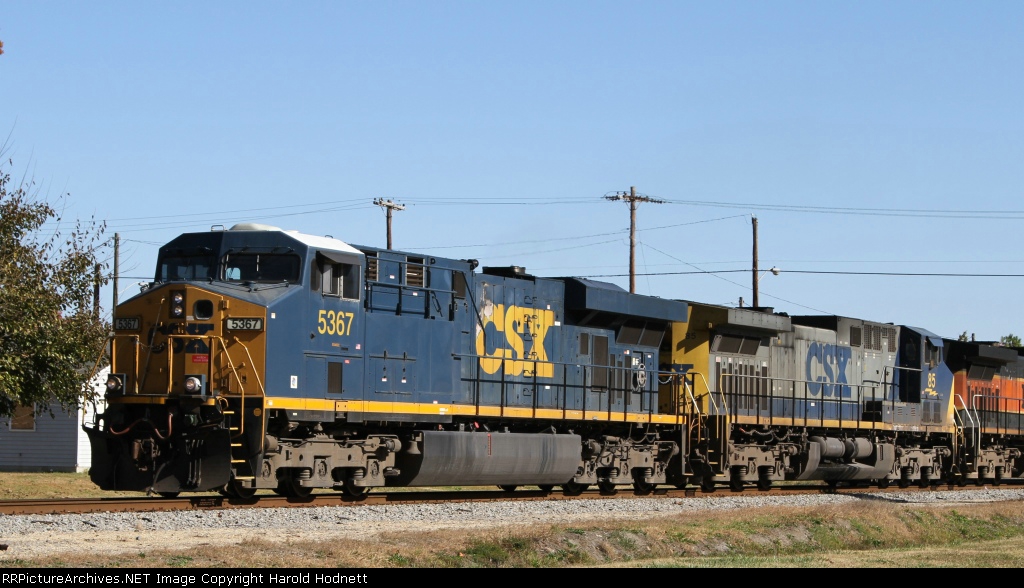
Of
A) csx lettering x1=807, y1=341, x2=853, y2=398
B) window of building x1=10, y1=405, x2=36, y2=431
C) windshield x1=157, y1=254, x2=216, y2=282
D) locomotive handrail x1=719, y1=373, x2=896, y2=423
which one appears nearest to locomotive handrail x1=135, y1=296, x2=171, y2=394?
windshield x1=157, y1=254, x2=216, y2=282

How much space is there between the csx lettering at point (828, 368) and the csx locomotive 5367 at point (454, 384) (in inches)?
2.2

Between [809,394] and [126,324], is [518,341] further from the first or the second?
[809,394]

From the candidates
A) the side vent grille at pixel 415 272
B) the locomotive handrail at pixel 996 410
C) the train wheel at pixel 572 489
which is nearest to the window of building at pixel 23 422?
the train wheel at pixel 572 489

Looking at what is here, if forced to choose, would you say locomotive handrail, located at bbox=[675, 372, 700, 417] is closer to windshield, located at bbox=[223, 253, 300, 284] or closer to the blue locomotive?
the blue locomotive

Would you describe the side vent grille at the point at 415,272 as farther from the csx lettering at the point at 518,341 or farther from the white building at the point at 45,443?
the white building at the point at 45,443

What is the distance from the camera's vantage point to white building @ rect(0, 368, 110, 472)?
34406 mm

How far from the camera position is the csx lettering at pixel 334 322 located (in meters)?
17.0

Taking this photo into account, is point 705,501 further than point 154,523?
Yes

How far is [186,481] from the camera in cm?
1589

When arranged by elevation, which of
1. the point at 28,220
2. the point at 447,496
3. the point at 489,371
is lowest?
the point at 447,496

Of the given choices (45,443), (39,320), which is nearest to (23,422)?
(45,443)

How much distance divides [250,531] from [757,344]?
15.3m
